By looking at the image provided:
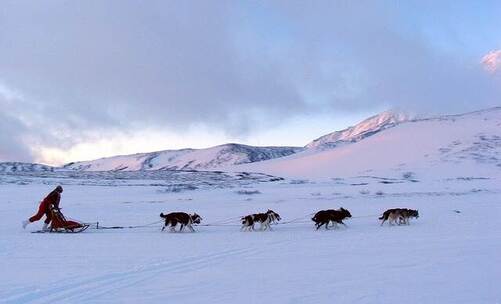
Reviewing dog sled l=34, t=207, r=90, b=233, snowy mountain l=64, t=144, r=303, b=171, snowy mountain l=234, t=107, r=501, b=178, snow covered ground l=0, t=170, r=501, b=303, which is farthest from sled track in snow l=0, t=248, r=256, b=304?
snowy mountain l=64, t=144, r=303, b=171

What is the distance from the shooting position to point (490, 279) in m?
7.17

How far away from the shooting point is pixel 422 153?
70.4 metres

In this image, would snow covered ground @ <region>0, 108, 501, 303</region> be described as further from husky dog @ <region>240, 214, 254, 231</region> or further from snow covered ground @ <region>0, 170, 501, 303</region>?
husky dog @ <region>240, 214, 254, 231</region>

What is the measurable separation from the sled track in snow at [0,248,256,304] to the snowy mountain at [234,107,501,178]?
167ft

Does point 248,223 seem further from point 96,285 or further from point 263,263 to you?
point 96,285

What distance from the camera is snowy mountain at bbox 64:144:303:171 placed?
16425cm

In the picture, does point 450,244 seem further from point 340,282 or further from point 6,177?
point 6,177

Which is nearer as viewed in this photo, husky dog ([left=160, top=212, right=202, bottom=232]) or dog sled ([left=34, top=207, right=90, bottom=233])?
husky dog ([left=160, top=212, right=202, bottom=232])

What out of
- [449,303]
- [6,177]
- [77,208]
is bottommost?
[449,303]

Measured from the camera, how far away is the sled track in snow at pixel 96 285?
649 cm

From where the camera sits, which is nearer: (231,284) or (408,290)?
(408,290)

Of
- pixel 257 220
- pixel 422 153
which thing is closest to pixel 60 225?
pixel 257 220

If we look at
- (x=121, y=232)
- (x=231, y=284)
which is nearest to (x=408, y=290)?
(x=231, y=284)

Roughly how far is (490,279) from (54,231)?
11582mm
